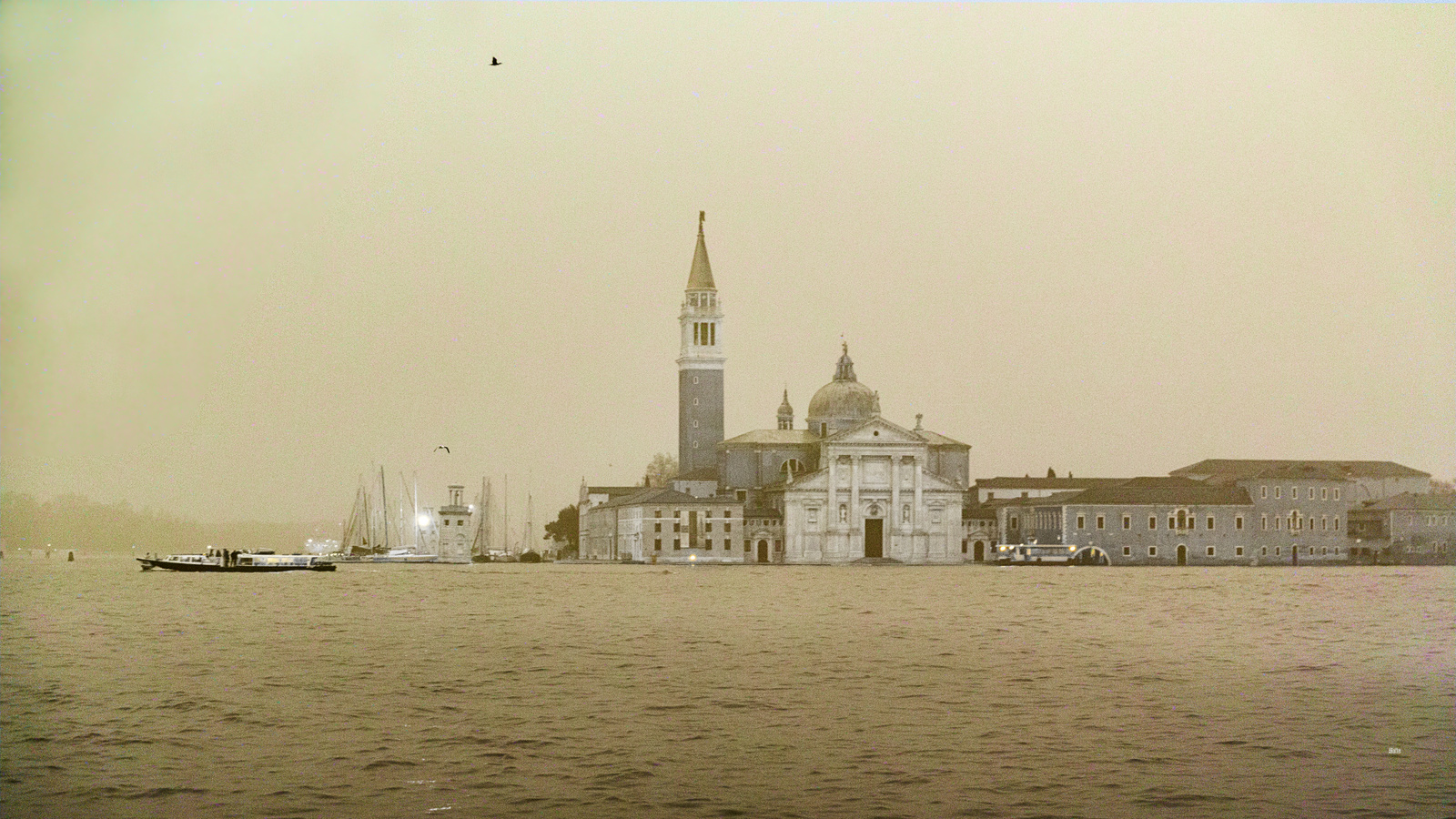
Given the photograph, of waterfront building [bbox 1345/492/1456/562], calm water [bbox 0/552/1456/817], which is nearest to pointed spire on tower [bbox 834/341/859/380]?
Result: waterfront building [bbox 1345/492/1456/562]

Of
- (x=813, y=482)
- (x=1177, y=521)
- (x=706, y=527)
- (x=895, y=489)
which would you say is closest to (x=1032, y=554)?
(x=1177, y=521)

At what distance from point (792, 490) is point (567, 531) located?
28.3 metres

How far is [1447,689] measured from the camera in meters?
22.6

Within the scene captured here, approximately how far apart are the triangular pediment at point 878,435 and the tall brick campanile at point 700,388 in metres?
9.08

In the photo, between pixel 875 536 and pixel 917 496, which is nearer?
pixel 917 496

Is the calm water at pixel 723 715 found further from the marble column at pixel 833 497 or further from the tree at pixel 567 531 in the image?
the tree at pixel 567 531

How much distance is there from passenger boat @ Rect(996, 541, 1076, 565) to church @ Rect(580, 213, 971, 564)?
2507 millimetres

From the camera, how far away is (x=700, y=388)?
99.8 meters

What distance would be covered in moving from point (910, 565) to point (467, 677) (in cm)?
7066

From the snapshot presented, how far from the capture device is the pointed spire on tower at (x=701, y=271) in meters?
102

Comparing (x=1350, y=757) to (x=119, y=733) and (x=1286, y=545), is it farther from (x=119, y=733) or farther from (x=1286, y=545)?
(x=1286, y=545)

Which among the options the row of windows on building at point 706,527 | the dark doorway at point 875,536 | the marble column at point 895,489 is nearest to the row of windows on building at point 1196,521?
the marble column at point 895,489

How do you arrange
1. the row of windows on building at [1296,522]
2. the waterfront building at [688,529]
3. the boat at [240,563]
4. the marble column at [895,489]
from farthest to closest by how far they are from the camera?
1. the row of windows on building at [1296,522]
2. the waterfront building at [688,529]
3. the marble column at [895,489]
4. the boat at [240,563]

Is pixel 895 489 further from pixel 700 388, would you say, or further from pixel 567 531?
pixel 567 531
